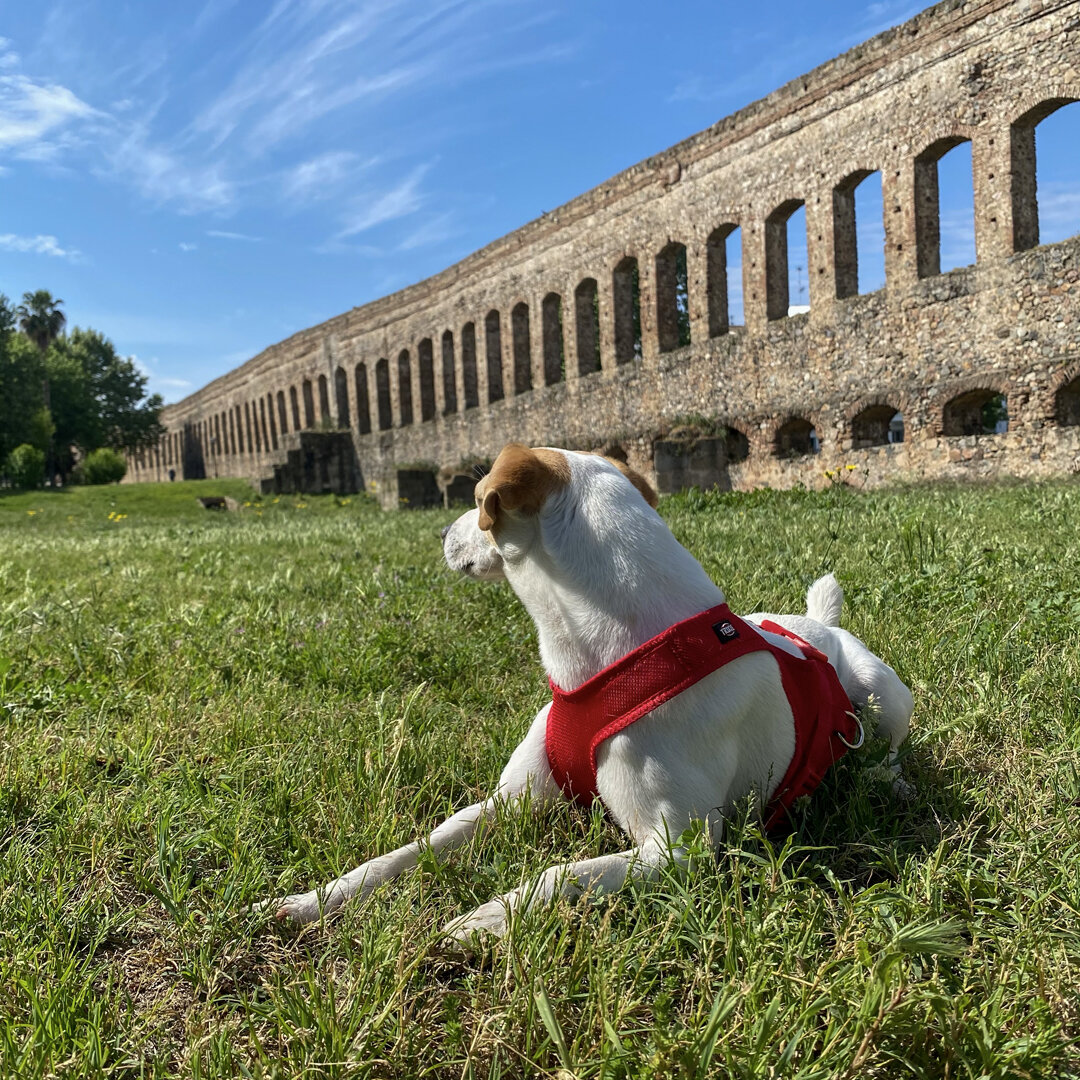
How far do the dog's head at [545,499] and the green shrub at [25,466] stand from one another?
37479mm

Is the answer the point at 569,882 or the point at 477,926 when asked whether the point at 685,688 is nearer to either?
the point at 569,882

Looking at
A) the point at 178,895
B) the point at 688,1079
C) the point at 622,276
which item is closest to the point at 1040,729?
the point at 688,1079

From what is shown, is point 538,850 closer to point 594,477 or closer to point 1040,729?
point 594,477

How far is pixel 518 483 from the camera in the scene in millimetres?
1954

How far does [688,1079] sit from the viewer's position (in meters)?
1.29

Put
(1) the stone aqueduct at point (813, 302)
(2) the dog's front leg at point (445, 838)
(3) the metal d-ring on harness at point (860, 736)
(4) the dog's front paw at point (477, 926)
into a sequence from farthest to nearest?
(1) the stone aqueduct at point (813, 302)
(3) the metal d-ring on harness at point (860, 736)
(2) the dog's front leg at point (445, 838)
(4) the dog's front paw at point (477, 926)

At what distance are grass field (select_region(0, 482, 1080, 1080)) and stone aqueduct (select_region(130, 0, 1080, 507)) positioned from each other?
457 inches

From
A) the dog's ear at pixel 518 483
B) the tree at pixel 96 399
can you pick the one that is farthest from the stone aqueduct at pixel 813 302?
the tree at pixel 96 399

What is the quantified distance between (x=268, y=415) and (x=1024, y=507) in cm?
3805

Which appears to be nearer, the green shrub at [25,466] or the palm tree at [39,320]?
the green shrub at [25,466]

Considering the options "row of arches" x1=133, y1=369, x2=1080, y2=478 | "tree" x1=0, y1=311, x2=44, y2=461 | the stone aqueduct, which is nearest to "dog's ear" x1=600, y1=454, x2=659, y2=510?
the stone aqueduct

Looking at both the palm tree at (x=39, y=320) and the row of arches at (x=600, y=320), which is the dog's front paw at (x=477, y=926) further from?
the palm tree at (x=39, y=320)

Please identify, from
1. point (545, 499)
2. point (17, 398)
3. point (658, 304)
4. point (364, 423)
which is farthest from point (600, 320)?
point (17, 398)

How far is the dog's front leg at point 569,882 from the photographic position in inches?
67.6
